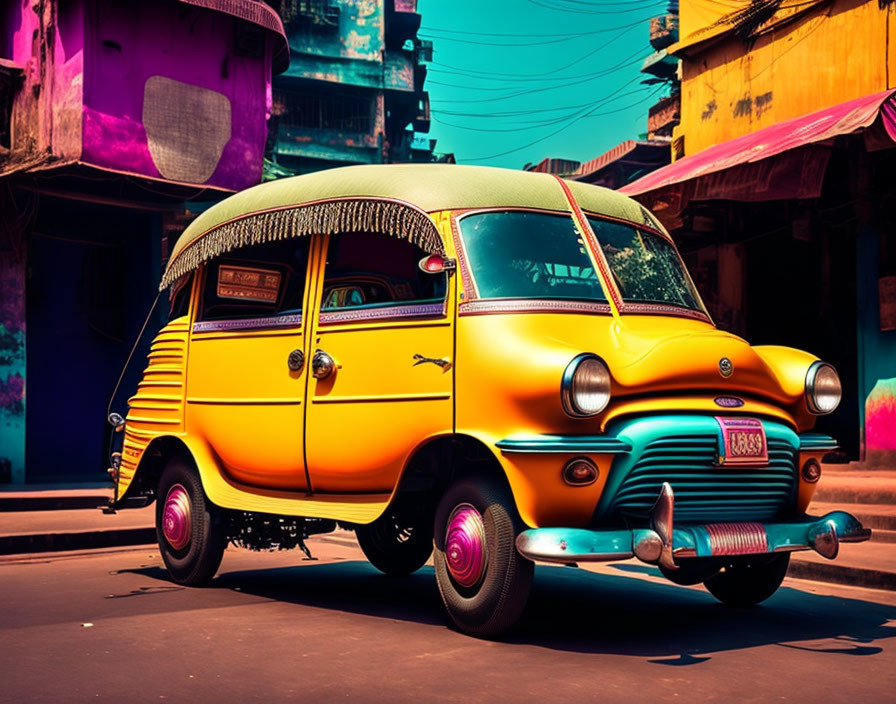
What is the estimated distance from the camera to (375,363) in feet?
20.6

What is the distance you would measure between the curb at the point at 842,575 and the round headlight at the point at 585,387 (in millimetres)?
3524

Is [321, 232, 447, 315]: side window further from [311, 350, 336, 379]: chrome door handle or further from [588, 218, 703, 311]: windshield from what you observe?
[588, 218, 703, 311]: windshield

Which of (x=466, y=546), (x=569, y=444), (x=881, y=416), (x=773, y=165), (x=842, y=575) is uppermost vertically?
(x=773, y=165)

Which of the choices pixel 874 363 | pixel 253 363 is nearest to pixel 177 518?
pixel 253 363

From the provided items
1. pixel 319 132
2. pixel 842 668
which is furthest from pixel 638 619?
pixel 319 132

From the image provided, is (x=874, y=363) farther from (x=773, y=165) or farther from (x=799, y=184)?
(x=773, y=165)

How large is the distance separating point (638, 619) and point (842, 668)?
1.47 metres

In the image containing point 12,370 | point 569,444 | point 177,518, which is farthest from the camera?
point 12,370

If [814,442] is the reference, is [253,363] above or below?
above

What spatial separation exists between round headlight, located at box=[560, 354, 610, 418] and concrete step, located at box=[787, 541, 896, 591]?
354cm

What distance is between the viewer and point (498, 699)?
439 centimetres

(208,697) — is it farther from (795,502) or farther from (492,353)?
(795,502)

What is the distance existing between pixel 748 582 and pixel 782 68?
13.0m

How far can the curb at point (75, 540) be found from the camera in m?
10.0
